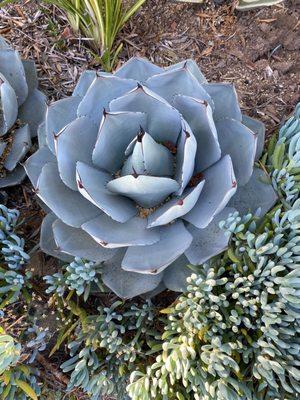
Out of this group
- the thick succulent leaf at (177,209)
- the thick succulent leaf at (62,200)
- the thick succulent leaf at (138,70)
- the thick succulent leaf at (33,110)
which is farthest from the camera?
the thick succulent leaf at (33,110)

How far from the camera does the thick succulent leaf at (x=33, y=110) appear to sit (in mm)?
1699

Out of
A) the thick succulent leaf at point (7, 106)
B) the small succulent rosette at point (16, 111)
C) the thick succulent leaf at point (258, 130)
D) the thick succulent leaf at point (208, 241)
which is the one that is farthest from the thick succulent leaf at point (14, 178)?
the thick succulent leaf at point (258, 130)

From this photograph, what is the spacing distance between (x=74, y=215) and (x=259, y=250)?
518mm

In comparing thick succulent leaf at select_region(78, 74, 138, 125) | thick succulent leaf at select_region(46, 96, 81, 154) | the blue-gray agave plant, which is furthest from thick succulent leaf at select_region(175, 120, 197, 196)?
thick succulent leaf at select_region(46, 96, 81, 154)

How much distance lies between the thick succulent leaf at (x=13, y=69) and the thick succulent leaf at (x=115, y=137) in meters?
0.43

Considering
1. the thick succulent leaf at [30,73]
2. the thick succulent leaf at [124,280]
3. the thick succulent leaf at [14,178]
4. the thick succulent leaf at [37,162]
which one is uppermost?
the thick succulent leaf at [30,73]

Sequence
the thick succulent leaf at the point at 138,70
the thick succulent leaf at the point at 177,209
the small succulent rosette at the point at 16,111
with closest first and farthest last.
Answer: the thick succulent leaf at the point at 177,209
the thick succulent leaf at the point at 138,70
the small succulent rosette at the point at 16,111

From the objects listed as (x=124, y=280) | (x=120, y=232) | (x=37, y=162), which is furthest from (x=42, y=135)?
(x=124, y=280)

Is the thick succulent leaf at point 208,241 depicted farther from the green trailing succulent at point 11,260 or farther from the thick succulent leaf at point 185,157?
the green trailing succulent at point 11,260

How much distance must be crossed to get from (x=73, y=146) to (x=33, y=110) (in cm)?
39

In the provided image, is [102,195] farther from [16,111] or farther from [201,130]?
[16,111]

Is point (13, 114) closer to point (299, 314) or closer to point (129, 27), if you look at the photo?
point (129, 27)

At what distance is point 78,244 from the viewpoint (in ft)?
4.67

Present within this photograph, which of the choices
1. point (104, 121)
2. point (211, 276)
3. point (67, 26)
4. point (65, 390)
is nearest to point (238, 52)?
point (67, 26)
